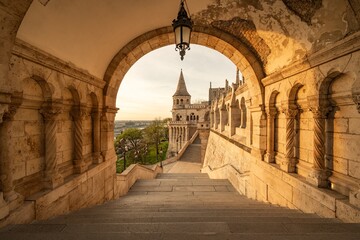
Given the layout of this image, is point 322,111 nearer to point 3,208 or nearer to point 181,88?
point 3,208

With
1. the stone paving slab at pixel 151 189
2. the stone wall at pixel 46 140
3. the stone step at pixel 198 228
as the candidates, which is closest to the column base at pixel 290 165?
the stone step at pixel 198 228

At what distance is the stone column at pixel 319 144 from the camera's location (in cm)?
354

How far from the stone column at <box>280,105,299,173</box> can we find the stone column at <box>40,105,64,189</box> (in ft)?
15.8

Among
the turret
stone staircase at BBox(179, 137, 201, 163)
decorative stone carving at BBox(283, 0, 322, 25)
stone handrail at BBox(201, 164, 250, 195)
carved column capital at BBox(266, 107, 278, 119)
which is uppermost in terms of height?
the turret

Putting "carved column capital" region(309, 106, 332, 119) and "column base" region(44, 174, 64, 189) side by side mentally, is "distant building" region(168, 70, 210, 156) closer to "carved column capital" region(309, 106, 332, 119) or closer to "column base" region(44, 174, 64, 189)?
"carved column capital" region(309, 106, 332, 119)

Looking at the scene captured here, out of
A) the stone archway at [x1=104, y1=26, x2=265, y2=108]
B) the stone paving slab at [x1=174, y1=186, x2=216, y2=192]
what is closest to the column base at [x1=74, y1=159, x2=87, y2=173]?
the stone archway at [x1=104, y1=26, x2=265, y2=108]

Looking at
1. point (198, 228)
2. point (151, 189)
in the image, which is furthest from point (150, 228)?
point (151, 189)

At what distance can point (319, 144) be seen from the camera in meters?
3.64

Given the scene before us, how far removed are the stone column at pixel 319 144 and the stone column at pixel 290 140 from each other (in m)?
0.80

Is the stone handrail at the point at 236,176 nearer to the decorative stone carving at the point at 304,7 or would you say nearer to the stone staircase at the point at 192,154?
the decorative stone carving at the point at 304,7

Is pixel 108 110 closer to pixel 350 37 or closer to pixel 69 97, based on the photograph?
pixel 69 97

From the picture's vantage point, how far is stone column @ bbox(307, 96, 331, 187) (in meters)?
3.54

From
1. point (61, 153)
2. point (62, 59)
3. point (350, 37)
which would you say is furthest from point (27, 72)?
point (350, 37)

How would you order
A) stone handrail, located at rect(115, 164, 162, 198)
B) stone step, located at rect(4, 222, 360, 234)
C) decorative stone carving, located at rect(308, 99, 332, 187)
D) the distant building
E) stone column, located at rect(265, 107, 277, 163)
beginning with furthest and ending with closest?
1. the distant building
2. stone handrail, located at rect(115, 164, 162, 198)
3. stone column, located at rect(265, 107, 277, 163)
4. decorative stone carving, located at rect(308, 99, 332, 187)
5. stone step, located at rect(4, 222, 360, 234)
